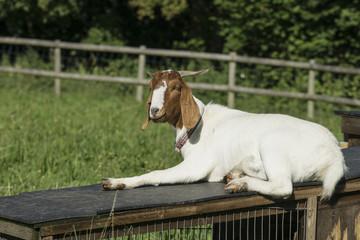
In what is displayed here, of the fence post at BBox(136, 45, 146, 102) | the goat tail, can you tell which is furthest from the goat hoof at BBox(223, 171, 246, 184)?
the fence post at BBox(136, 45, 146, 102)

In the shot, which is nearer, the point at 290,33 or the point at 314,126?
the point at 314,126

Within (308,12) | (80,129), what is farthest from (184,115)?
(308,12)

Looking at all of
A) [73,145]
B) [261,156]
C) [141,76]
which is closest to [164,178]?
[261,156]

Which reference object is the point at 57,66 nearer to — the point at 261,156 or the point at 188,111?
the point at 188,111

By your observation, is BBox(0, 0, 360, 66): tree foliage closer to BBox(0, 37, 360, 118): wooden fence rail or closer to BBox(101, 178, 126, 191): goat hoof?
BBox(0, 37, 360, 118): wooden fence rail

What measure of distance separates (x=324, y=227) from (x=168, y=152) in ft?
11.1

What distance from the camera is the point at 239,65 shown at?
14742 millimetres

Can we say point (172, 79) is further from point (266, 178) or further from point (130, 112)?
point (130, 112)

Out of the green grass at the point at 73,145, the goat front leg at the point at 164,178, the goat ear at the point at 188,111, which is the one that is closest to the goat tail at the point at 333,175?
the goat front leg at the point at 164,178

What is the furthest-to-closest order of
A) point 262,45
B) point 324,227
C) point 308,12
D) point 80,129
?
point 262,45
point 308,12
point 80,129
point 324,227

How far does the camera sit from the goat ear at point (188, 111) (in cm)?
410

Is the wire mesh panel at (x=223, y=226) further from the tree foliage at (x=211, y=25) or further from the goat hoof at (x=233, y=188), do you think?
the tree foliage at (x=211, y=25)

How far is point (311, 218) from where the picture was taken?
13.7ft

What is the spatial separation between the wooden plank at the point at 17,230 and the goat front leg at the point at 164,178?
0.79 m
